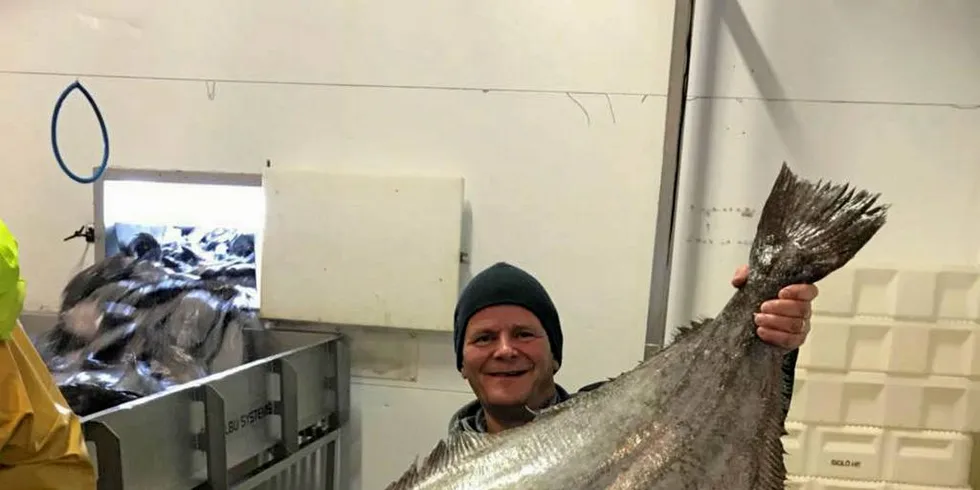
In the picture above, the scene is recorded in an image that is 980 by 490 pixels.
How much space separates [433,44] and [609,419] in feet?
4.75

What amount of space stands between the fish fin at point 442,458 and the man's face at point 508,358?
29cm

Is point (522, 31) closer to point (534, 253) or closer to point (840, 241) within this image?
point (534, 253)

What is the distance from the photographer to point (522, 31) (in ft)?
7.04

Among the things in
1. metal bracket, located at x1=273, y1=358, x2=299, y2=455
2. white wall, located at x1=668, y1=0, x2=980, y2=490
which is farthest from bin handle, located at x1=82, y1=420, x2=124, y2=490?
white wall, located at x1=668, y1=0, x2=980, y2=490

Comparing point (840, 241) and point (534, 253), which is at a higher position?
point (840, 241)

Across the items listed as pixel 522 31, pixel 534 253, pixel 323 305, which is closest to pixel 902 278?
pixel 534 253

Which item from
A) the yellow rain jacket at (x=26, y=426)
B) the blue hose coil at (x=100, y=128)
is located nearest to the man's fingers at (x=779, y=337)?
the yellow rain jacket at (x=26, y=426)

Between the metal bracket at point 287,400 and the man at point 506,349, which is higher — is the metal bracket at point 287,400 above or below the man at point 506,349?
below

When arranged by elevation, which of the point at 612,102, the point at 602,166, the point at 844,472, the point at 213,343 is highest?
the point at 612,102

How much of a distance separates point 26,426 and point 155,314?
2.79 feet

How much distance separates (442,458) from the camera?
1.06 metres

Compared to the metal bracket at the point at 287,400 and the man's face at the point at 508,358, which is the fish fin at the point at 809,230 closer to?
the man's face at the point at 508,358

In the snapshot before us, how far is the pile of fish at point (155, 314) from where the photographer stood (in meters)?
1.88

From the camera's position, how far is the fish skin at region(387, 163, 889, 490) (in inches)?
39.2
